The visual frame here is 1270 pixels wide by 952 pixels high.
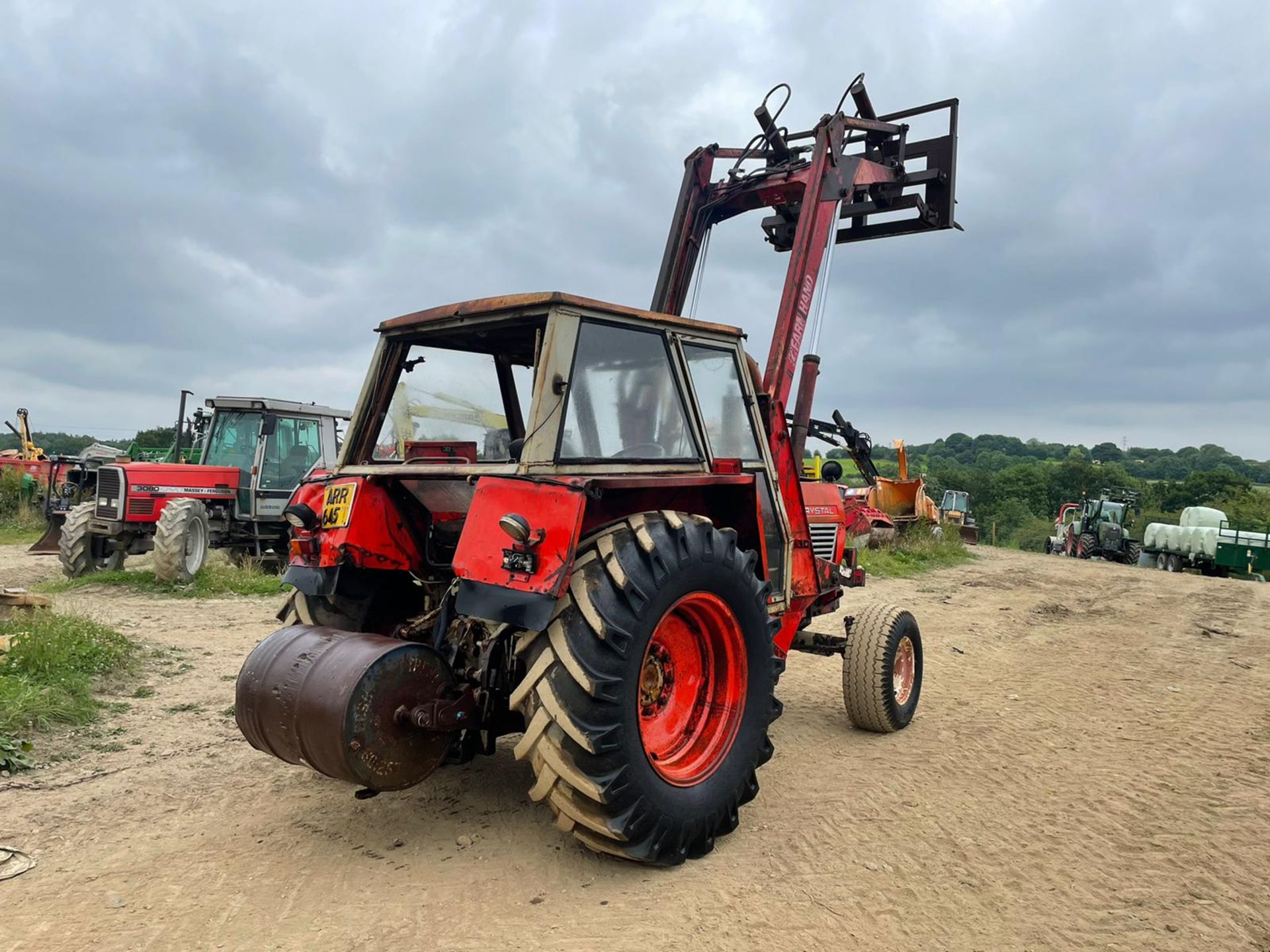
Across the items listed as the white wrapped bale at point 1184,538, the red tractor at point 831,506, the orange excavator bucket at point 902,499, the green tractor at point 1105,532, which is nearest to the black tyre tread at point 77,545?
the red tractor at point 831,506

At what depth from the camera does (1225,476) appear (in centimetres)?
4516

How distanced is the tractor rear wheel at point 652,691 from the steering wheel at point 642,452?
1.30ft

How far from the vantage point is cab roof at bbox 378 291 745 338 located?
3502mm

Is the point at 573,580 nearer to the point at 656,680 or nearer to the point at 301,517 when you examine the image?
the point at 656,680

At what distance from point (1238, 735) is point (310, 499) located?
18.0 ft

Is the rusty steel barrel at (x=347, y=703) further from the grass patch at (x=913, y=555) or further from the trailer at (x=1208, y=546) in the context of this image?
the trailer at (x=1208, y=546)

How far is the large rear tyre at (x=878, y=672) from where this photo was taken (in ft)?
16.8

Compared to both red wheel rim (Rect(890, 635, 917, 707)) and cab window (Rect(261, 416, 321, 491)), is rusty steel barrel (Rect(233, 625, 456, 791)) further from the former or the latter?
cab window (Rect(261, 416, 321, 491))

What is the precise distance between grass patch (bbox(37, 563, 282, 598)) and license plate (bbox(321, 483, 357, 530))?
22.1ft

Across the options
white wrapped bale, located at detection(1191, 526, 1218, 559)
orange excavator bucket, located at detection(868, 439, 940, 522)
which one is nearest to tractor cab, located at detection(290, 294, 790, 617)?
orange excavator bucket, located at detection(868, 439, 940, 522)

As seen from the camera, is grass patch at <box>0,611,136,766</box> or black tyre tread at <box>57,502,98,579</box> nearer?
grass patch at <box>0,611,136,766</box>

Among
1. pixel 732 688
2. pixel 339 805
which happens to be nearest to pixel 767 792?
pixel 732 688

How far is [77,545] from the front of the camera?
10883mm

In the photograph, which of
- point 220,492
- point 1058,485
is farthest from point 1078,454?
point 220,492
